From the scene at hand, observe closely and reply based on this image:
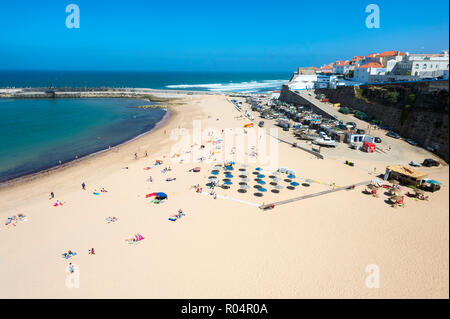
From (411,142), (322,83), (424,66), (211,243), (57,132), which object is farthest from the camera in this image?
(322,83)

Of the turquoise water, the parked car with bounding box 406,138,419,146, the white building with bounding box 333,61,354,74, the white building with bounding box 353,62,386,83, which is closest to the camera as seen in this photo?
the parked car with bounding box 406,138,419,146

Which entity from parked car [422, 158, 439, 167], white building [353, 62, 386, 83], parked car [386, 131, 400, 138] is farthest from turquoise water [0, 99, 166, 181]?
white building [353, 62, 386, 83]

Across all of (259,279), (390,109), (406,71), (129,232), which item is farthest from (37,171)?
(406,71)

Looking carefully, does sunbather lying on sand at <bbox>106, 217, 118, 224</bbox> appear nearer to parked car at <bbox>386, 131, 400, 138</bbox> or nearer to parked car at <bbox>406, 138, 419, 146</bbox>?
parked car at <bbox>406, 138, 419, 146</bbox>

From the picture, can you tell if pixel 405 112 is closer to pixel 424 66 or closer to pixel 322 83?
pixel 424 66

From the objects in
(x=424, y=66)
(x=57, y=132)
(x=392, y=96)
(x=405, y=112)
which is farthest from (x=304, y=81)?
(x=57, y=132)

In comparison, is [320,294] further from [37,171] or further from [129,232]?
[37,171]
